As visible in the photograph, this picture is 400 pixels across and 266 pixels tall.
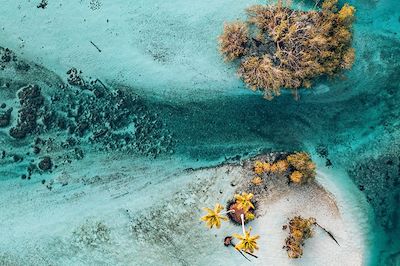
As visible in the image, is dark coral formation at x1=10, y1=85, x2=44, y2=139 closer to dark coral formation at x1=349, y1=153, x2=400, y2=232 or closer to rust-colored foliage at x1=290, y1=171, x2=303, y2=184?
rust-colored foliage at x1=290, y1=171, x2=303, y2=184

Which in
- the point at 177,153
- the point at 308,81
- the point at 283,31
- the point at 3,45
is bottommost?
the point at 177,153

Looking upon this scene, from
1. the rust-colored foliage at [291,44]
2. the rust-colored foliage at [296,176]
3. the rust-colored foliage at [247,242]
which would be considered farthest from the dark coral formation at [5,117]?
the rust-colored foliage at [296,176]

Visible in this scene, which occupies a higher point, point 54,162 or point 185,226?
point 54,162

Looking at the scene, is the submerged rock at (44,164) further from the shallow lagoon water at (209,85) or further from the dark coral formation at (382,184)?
the dark coral formation at (382,184)

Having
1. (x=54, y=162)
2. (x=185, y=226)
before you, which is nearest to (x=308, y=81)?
(x=185, y=226)

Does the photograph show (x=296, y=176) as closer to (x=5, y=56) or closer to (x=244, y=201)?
(x=244, y=201)

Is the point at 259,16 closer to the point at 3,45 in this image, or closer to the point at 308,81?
the point at 308,81

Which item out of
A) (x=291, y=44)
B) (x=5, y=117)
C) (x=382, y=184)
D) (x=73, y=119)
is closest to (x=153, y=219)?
(x=73, y=119)

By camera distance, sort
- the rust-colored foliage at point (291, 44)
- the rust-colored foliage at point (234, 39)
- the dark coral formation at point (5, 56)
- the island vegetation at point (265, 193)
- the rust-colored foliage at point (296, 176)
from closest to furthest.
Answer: the rust-colored foliage at point (291, 44) → the island vegetation at point (265, 193) → the rust-colored foliage at point (296, 176) → the rust-colored foliage at point (234, 39) → the dark coral formation at point (5, 56)
